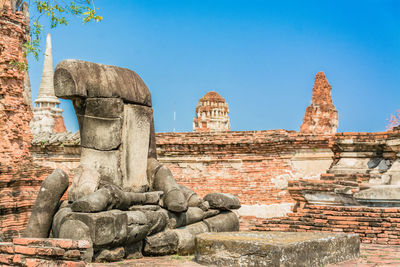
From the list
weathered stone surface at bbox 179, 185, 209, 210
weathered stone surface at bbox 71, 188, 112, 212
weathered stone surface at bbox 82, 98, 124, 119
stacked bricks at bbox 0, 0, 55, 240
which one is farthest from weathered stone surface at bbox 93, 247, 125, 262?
stacked bricks at bbox 0, 0, 55, 240

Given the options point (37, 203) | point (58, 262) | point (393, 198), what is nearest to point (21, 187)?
point (37, 203)

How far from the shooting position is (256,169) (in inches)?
→ 468

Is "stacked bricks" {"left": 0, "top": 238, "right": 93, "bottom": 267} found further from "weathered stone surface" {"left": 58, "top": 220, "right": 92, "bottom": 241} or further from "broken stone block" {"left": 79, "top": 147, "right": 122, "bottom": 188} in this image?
"broken stone block" {"left": 79, "top": 147, "right": 122, "bottom": 188}

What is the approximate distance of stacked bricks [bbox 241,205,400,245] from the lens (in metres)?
6.89

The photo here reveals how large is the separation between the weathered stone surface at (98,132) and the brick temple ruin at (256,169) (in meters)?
1.80

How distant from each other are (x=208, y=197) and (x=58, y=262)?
3.15 m

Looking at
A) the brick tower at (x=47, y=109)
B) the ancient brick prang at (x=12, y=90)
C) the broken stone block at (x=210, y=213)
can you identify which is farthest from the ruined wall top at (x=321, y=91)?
the broken stone block at (x=210, y=213)

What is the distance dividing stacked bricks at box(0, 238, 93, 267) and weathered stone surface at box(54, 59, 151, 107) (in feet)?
6.55

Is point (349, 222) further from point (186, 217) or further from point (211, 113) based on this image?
point (211, 113)

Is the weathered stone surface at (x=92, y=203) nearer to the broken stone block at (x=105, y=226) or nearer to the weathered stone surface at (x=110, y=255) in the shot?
the broken stone block at (x=105, y=226)

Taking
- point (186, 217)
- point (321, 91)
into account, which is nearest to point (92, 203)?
point (186, 217)

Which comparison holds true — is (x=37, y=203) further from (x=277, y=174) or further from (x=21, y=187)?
(x=277, y=174)

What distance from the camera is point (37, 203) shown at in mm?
5586

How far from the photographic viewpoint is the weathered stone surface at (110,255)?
5.01 meters
